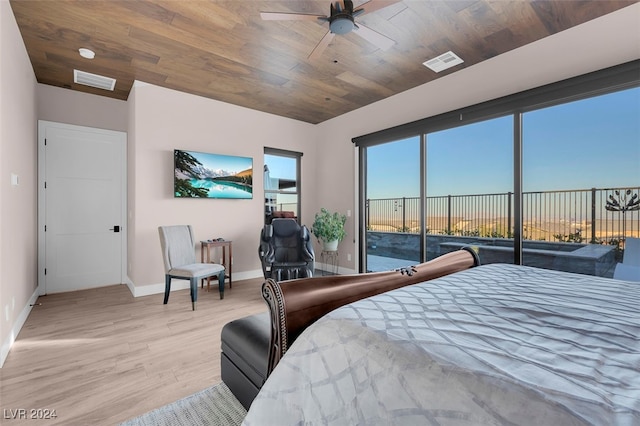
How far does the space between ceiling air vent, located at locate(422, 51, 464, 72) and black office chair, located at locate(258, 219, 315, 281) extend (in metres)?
2.68

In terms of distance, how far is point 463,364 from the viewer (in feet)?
2.50

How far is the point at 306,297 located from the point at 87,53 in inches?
150

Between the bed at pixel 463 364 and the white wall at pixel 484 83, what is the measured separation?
252cm

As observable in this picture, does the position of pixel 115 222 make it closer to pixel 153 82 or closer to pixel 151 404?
pixel 153 82

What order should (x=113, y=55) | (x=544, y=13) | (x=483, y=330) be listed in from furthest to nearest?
1. (x=113, y=55)
2. (x=544, y=13)
3. (x=483, y=330)

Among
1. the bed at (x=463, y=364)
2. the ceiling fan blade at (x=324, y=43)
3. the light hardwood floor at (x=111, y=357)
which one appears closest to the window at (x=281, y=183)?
the light hardwood floor at (x=111, y=357)

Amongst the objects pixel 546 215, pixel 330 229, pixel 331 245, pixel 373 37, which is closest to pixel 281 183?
→ pixel 330 229

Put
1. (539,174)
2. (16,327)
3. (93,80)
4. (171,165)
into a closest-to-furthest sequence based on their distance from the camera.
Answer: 1. (16,327)
2. (539,174)
3. (93,80)
4. (171,165)

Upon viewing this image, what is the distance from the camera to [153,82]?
3.98 m

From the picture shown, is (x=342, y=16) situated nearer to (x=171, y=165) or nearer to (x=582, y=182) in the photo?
(x=582, y=182)

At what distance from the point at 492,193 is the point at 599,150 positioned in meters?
1.04

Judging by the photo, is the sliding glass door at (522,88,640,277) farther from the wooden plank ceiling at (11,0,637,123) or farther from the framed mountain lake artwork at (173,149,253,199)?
the framed mountain lake artwork at (173,149,253,199)

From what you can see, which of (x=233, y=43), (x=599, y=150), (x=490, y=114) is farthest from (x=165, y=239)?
(x=599, y=150)

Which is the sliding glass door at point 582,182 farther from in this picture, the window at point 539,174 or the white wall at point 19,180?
the white wall at point 19,180
